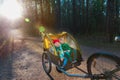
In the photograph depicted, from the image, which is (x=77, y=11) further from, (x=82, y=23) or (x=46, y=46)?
(x=46, y=46)

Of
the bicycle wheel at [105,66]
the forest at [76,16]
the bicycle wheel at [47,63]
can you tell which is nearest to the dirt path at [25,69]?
the bicycle wheel at [47,63]

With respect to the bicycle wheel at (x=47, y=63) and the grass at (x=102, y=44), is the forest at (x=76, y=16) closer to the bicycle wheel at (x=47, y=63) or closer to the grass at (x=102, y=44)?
the grass at (x=102, y=44)

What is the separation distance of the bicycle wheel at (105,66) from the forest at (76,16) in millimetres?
8254

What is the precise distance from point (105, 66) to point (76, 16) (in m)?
16.8

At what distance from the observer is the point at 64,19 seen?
24641mm

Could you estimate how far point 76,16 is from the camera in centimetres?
2081

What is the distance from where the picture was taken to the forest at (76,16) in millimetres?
17933

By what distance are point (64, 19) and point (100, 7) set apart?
451 cm

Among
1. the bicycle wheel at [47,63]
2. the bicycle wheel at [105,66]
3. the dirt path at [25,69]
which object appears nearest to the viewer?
the bicycle wheel at [105,66]

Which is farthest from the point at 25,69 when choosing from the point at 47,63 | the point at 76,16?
the point at 76,16

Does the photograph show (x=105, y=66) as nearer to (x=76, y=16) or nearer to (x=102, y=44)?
(x=102, y=44)

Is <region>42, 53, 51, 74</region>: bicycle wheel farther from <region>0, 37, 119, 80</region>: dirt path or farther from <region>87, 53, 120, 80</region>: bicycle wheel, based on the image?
<region>87, 53, 120, 80</region>: bicycle wheel

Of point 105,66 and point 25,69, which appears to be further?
point 25,69

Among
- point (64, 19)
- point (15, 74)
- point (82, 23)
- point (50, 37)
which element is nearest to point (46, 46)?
point (50, 37)
